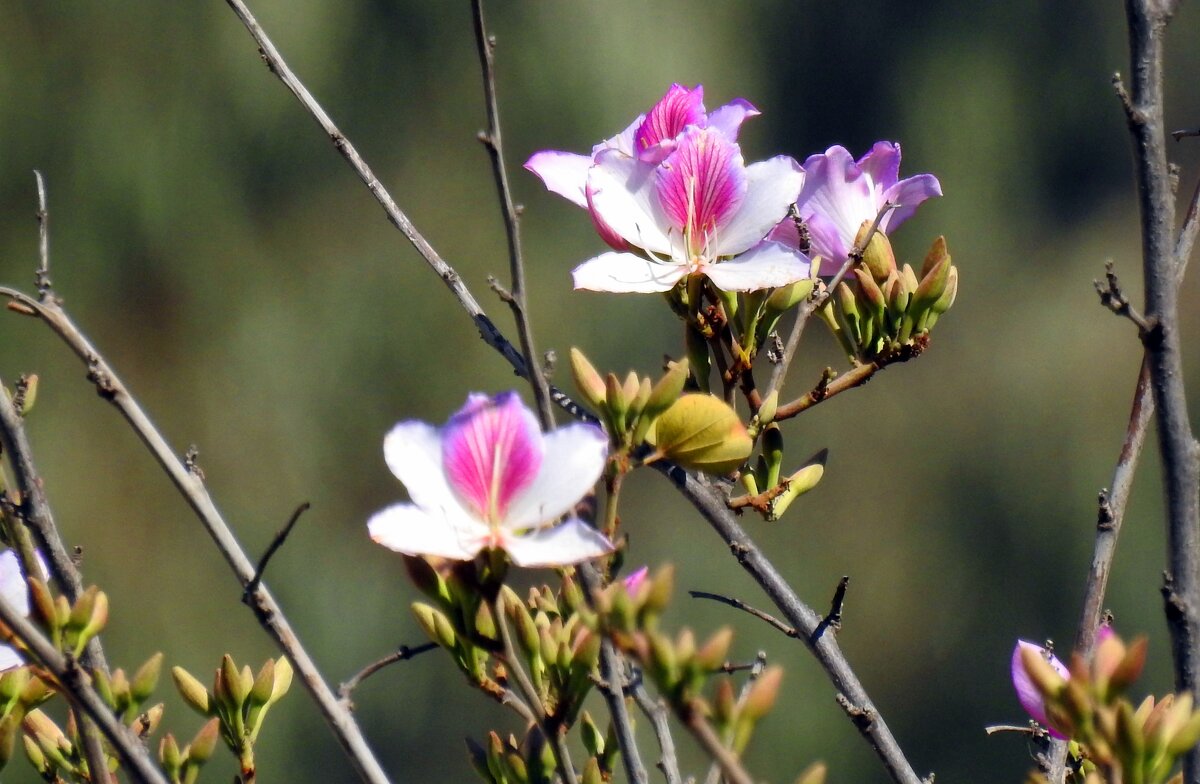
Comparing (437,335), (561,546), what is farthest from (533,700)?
(437,335)

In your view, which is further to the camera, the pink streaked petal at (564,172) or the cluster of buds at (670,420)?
the pink streaked petal at (564,172)

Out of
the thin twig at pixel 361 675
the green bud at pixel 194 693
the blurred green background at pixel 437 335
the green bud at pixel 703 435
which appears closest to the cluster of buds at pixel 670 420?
the green bud at pixel 703 435

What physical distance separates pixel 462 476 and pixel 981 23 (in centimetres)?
307

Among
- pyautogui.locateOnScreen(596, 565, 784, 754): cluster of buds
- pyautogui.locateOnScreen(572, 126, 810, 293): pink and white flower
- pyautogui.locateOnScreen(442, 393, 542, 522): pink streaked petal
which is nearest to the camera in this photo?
pyautogui.locateOnScreen(596, 565, 784, 754): cluster of buds

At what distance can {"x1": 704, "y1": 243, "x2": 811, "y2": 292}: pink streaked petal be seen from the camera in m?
0.52

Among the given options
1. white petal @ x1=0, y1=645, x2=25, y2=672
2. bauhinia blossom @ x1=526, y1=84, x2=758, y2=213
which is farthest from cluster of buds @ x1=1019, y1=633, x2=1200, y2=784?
white petal @ x1=0, y1=645, x2=25, y2=672

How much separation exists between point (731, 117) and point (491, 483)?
0.24m

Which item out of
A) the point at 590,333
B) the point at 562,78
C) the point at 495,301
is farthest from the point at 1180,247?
the point at 562,78

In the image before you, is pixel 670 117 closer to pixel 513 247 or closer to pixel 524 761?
pixel 513 247

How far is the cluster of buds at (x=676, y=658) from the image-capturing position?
1.10 ft

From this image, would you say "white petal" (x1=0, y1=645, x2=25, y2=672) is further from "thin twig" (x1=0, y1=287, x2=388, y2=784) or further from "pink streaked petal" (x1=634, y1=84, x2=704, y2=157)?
"pink streaked petal" (x1=634, y1=84, x2=704, y2=157)

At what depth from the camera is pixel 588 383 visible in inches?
18.9

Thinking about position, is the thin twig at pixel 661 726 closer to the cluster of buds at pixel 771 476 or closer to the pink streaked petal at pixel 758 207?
the cluster of buds at pixel 771 476

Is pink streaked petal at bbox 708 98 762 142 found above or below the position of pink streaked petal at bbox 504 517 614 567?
above
